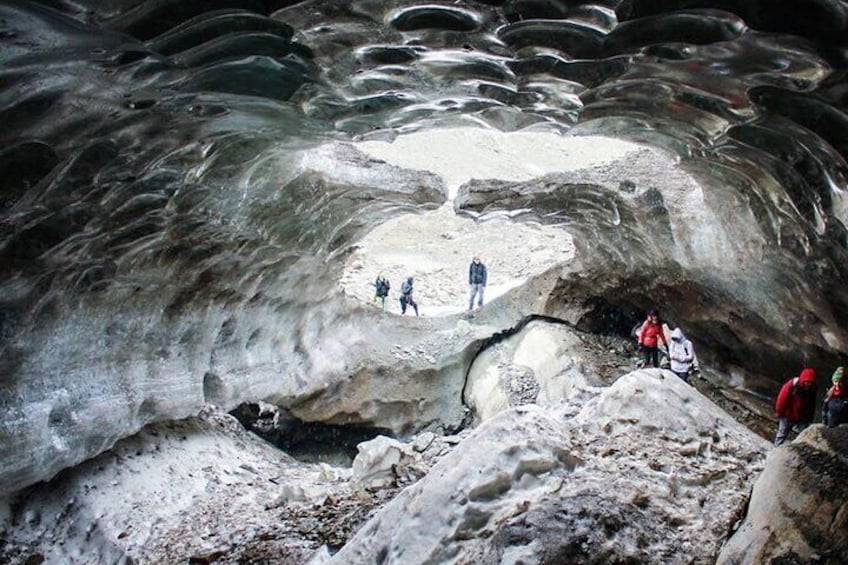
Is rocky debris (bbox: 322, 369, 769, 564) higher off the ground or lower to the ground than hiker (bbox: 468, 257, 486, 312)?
higher

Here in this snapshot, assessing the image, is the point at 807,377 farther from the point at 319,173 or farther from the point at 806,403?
the point at 319,173

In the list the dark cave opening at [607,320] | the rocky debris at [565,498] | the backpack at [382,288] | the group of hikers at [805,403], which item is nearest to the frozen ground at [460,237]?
the backpack at [382,288]

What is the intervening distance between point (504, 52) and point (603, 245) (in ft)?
21.4

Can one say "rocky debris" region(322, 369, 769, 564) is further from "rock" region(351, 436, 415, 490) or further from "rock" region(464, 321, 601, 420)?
"rock" region(464, 321, 601, 420)

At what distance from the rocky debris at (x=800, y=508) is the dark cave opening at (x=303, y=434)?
785 cm

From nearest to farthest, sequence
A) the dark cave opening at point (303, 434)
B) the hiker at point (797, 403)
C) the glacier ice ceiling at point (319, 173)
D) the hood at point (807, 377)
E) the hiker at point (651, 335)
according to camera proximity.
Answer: the glacier ice ceiling at point (319, 173) → the hood at point (807, 377) → the hiker at point (797, 403) → the hiker at point (651, 335) → the dark cave opening at point (303, 434)

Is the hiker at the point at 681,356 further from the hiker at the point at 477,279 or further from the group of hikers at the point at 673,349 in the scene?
the hiker at the point at 477,279

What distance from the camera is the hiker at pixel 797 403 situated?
6.33m

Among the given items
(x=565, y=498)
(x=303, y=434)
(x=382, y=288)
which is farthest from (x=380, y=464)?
(x=382, y=288)

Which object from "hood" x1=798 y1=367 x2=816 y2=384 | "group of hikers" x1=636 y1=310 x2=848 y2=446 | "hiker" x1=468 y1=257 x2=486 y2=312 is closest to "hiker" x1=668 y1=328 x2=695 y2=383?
"group of hikers" x1=636 y1=310 x2=848 y2=446

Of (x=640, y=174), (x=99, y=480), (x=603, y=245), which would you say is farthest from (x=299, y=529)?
(x=603, y=245)

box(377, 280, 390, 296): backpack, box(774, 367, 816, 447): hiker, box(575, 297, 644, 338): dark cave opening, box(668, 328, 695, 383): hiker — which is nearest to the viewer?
box(774, 367, 816, 447): hiker

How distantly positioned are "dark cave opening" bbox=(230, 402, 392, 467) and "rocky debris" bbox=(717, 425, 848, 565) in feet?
25.7

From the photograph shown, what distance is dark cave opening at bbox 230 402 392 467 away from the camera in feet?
33.9
